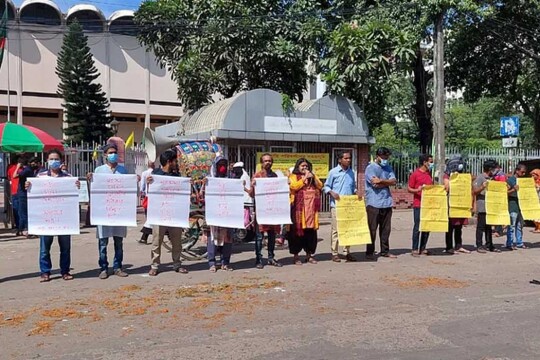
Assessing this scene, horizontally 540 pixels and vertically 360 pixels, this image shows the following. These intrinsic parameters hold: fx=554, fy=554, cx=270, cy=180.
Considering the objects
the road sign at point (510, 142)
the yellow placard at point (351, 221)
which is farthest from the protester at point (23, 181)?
the road sign at point (510, 142)

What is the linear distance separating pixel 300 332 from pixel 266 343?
0.47 meters

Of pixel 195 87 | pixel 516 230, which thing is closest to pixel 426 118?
pixel 195 87

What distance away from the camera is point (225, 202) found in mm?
8531

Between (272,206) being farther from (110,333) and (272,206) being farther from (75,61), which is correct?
(75,61)

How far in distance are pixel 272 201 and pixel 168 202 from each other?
5.40 ft

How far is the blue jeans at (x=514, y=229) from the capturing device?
1108 cm

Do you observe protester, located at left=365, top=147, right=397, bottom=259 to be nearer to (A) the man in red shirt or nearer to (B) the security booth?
(A) the man in red shirt

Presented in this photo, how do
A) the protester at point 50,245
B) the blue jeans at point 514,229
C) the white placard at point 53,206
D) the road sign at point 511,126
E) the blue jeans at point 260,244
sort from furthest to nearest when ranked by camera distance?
the road sign at point 511,126 → the blue jeans at point 514,229 → the blue jeans at point 260,244 → the protester at point 50,245 → the white placard at point 53,206

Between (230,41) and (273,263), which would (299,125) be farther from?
(273,263)

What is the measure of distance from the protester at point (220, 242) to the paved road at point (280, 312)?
269mm

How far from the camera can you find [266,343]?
202 inches

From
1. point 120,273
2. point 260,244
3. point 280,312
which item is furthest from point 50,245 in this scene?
point 280,312

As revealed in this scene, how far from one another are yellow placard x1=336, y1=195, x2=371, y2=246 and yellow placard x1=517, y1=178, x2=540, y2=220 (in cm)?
391

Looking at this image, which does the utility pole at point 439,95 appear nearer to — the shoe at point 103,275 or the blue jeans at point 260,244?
the blue jeans at point 260,244
